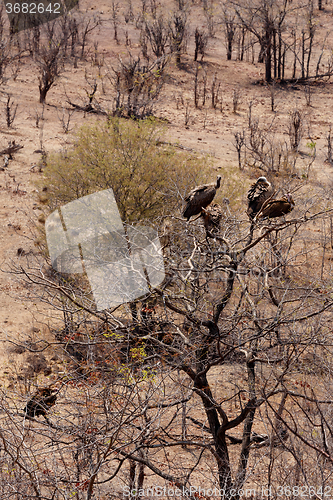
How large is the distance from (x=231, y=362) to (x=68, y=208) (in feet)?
16.1

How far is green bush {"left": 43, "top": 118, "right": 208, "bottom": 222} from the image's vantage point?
11.9 meters

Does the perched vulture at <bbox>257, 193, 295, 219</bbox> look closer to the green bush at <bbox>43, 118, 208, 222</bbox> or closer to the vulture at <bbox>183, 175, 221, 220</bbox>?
the vulture at <bbox>183, 175, 221, 220</bbox>

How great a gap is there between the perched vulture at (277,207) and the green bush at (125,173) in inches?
258

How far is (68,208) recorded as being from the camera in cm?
1208

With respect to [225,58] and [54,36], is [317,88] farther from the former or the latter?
[54,36]

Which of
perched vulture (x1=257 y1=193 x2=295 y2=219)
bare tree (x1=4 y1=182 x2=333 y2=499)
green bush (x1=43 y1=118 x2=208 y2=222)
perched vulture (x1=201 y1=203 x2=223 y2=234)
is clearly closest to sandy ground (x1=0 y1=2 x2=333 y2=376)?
green bush (x1=43 y1=118 x2=208 y2=222)

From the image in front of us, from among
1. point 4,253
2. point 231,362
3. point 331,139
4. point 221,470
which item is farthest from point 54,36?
point 221,470

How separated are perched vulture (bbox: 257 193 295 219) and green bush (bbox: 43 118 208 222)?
6561mm

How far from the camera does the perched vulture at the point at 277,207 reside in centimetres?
498

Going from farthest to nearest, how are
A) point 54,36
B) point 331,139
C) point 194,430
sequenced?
point 54,36 → point 331,139 → point 194,430

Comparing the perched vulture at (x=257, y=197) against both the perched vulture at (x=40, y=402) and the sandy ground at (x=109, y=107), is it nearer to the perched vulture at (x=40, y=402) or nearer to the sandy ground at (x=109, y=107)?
the perched vulture at (x=40, y=402)

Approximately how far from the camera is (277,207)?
512 cm

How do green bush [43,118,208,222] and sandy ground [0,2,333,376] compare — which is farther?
sandy ground [0,2,333,376]

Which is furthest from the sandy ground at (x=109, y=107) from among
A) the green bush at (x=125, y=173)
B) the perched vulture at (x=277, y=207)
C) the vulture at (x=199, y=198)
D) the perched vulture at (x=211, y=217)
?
the perched vulture at (x=277, y=207)
